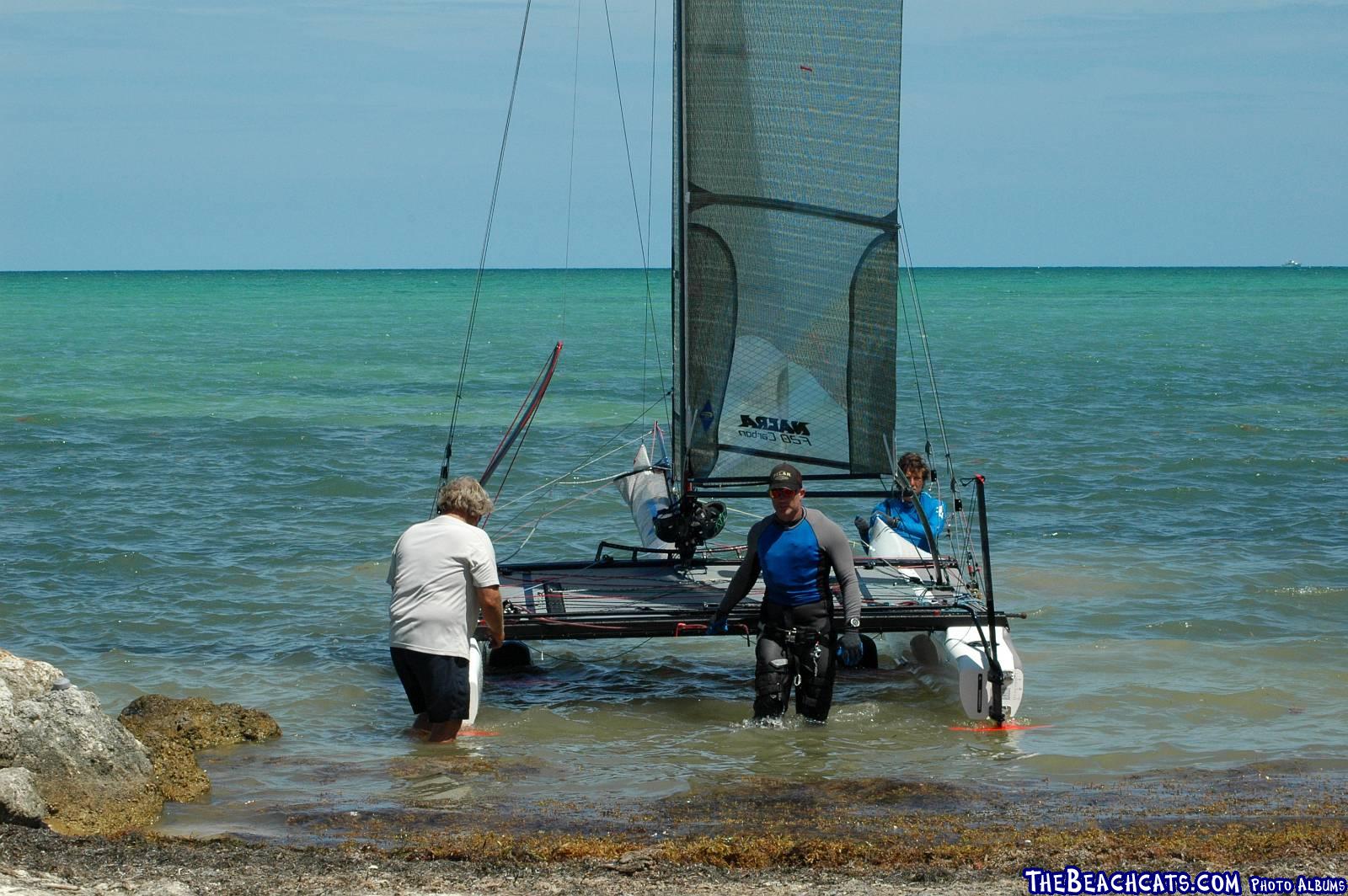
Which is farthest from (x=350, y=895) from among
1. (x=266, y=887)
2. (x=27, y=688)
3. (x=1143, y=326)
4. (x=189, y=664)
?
(x=1143, y=326)

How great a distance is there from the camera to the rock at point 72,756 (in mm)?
6801

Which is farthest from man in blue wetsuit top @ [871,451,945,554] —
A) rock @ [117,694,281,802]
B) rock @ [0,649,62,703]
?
rock @ [0,649,62,703]

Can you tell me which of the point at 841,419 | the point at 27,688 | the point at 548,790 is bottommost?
the point at 548,790

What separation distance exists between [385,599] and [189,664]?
2.45 m

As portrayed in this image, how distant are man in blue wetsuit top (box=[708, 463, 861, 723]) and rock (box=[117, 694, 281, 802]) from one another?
2.65 meters

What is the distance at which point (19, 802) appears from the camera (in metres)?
6.49

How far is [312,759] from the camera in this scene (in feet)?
27.5

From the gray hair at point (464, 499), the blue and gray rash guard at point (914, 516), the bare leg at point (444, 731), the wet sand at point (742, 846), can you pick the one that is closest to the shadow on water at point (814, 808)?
the wet sand at point (742, 846)

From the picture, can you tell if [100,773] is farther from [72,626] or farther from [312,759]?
[72,626]

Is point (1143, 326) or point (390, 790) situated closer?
point (390, 790)

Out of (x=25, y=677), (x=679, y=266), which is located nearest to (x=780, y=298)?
(x=679, y=266)

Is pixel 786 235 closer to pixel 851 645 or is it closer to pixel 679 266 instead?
pixel 679 266

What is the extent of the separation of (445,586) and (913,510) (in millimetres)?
4155

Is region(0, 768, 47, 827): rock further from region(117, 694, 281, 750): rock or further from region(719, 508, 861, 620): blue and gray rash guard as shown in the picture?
region(719, 508, 861, 620): blue and gray rash guard
